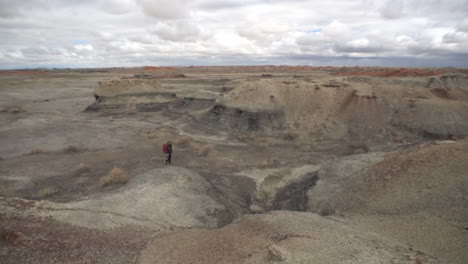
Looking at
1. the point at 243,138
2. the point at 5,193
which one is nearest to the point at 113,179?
the point at 5,193

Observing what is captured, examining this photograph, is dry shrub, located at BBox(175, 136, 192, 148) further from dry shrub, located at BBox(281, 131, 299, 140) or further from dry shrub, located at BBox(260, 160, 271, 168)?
dry shrub, located at BBox(281, 131, 299, 140)

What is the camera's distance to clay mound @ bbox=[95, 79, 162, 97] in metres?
32.2

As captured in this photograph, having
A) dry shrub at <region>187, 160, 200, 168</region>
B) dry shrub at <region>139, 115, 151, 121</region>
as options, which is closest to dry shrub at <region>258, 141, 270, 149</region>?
dry shrub at <region>187, 160, 200, 168</region>

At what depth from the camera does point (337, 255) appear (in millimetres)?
5254

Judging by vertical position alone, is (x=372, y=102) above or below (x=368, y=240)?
above

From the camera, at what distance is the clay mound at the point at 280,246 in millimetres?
5176

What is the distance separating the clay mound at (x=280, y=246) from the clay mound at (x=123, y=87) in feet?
94.8

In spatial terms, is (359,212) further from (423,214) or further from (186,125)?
(186,125)

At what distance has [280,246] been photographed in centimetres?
554

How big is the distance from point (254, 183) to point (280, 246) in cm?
684

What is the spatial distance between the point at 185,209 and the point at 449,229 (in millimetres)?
6533

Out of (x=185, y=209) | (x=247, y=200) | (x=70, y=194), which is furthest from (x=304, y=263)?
(x=70, y=194)

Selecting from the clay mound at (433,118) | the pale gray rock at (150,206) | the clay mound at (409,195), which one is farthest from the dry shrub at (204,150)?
the clay mound at (433,118)

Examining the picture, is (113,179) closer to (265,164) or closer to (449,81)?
(265,164)
